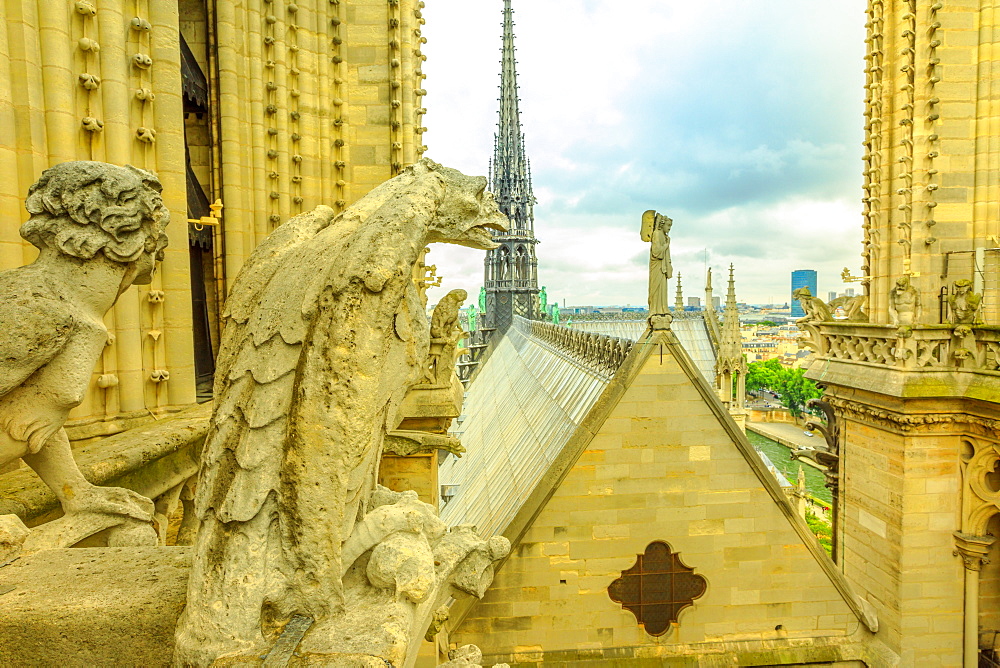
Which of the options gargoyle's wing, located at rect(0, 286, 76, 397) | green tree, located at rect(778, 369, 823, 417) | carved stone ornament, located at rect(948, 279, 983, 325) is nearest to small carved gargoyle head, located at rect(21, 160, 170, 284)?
gargoyle's wing, located at rect(0, 286, 76, 397)

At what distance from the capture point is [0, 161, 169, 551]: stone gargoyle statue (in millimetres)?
2076

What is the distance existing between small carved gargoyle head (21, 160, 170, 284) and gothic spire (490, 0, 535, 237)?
42961 mm

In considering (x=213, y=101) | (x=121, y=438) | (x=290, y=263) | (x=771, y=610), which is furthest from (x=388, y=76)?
(x=771, y=610)

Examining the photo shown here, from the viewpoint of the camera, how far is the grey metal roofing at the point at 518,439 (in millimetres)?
7895

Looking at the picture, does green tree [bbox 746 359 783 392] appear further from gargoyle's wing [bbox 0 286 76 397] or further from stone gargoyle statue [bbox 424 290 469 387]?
gargoyle's wing [bbox 0 286 76 397]

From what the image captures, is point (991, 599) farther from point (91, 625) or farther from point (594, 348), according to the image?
point (91, 625)

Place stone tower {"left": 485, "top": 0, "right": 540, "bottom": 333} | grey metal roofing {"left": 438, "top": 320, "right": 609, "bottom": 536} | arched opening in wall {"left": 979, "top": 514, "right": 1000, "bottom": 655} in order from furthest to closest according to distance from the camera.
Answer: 1. stone tower {"left": 485, "top": 0, "right": 540, "bottom": 333}
2. grey metal roofing {"left": 438, "top": 320, "right": 609, "bottom": 536}
3. arched opening in wall {"left": 979, "top": 514, "right": 1000, "bottom": 655}

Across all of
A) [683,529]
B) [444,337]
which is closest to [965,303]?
[683,529]

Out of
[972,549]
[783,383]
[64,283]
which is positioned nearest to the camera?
[64,283]

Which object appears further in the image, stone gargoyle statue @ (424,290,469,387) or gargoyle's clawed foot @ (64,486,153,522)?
stone gargoyle statue @ (424,290,469,387)

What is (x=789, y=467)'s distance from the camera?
41.3 metres

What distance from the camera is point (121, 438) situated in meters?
4.29

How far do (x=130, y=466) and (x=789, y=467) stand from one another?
45.0m

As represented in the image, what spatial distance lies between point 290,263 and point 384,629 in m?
1.13
